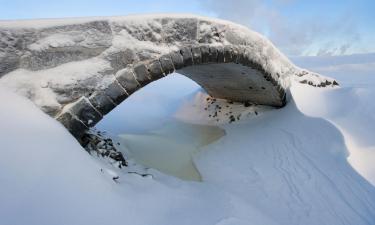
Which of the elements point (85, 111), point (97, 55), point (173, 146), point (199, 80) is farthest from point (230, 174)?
point (199, 80)

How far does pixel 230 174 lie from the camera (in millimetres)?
4289

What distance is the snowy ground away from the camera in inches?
80.1

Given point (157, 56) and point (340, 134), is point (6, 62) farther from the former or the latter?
point (340, 134)

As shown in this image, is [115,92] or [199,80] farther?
[199,80]

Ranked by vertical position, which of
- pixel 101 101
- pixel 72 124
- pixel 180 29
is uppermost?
pixel 180 29

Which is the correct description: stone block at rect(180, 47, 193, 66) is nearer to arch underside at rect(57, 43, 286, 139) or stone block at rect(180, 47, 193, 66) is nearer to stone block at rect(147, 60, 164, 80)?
arch underside at rect(57, 43, 286, 139)

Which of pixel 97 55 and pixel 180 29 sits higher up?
pixel 180 29

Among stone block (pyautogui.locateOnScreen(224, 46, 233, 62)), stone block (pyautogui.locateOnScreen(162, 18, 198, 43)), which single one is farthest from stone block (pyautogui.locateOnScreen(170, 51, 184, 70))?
stone block (pyautogui.locateOnScreen(224, 46, 233, 62))

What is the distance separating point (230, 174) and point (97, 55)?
2.21 meters

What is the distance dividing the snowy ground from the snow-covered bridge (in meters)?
0.32

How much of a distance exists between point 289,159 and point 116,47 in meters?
2.61

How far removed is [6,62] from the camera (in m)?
2.74

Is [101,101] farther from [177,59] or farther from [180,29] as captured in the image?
[180,29]

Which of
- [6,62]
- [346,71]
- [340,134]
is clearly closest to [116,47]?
[6,62]
